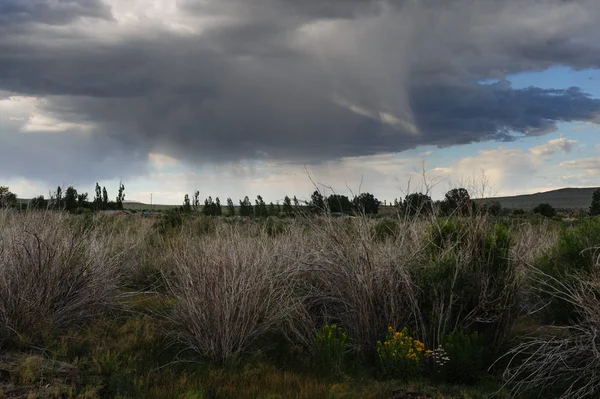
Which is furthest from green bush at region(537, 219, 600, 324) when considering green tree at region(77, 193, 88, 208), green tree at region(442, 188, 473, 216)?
green tree at region(77, 193, 88, 208)

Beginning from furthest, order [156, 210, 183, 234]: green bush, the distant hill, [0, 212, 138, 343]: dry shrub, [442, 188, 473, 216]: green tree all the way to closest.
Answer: the distant hill
[156, 210, 183, 234]: green bush
[442, 188, 473, 216]: green tree
[0, 212, 138, 343]: dry shrub

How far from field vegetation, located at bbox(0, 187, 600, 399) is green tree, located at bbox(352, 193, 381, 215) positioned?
0.33 meters

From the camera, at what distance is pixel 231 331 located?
8641 mm

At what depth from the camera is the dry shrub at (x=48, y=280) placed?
8.44 metres

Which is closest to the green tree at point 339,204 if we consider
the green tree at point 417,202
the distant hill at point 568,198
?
the green tree at point 417,202

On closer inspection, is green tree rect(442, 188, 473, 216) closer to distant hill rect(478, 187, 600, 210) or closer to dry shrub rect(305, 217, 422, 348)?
dry shrub rect(305, 217, 422, 348)

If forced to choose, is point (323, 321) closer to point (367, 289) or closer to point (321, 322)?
point (321, 322)

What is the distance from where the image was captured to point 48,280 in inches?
351

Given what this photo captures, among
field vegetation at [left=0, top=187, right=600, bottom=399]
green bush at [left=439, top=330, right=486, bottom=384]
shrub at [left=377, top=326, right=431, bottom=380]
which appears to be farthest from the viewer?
green bush at [left=439, top=330, right=486, bottom=384]

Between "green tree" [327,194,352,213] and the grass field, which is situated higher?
"green tree" [327,194,352,213]

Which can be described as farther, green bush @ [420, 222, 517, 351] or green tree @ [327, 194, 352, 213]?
green tree @ [327, 194, 352, 213]

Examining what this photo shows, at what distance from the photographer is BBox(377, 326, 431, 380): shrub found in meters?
7.67

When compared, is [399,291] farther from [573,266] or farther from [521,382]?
[573,266]

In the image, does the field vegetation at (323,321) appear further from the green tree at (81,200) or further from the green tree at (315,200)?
the green tree at (81,200)
